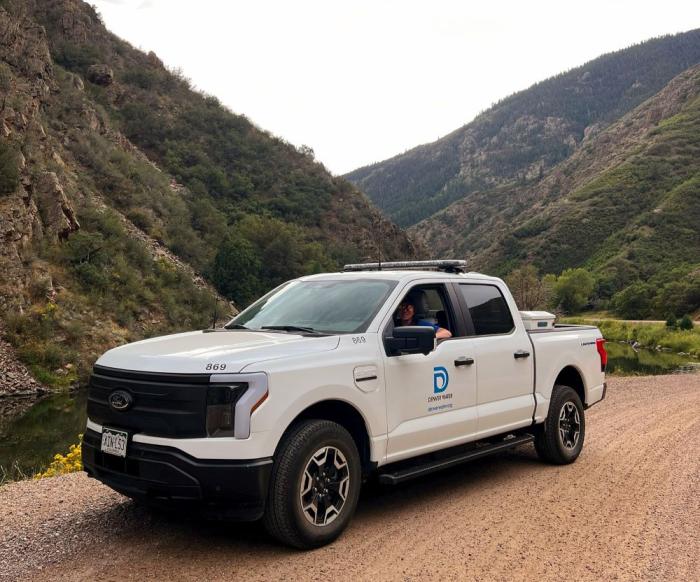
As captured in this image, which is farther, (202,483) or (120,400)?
(120,400)

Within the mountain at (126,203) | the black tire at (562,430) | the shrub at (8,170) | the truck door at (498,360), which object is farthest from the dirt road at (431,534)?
the shrub at (8,170)

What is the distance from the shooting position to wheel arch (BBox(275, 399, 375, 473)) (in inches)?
191

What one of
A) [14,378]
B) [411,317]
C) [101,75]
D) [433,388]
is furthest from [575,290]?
[433,388]

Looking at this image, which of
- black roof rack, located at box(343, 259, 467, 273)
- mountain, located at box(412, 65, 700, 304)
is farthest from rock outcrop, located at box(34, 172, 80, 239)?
mountain, located at box(412, 65, 700, 304)

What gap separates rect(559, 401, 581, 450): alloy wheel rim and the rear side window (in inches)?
55.3

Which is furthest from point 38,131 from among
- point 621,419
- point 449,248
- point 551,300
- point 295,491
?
point 449,248

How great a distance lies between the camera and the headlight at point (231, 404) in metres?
4.23

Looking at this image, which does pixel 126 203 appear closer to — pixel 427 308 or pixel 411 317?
pixel 427 308

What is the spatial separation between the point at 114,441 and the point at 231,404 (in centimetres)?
95

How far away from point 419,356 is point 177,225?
46.4 m

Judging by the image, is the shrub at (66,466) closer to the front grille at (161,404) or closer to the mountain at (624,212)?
the front grille at (161,404)

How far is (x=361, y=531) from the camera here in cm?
512

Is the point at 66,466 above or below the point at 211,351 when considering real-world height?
below

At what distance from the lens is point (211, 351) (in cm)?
457
